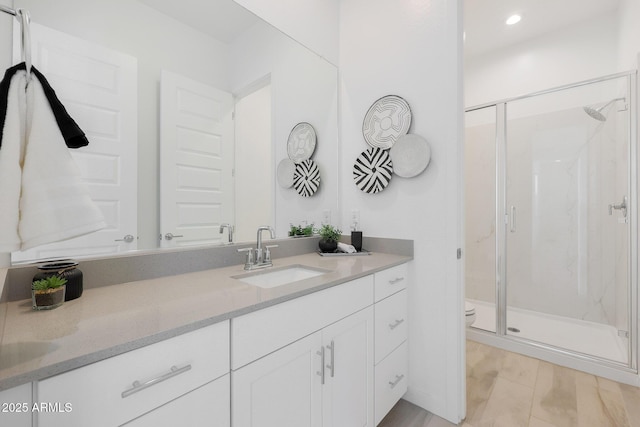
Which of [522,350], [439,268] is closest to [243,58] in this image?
[439,268]

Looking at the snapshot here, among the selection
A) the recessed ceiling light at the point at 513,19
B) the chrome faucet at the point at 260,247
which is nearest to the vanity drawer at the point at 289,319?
the chrome faucet at the point at 260,247

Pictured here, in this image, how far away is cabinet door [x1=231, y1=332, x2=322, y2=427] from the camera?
0.80 metres

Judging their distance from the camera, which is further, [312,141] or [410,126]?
[312,141]

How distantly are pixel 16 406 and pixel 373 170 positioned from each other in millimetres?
1709

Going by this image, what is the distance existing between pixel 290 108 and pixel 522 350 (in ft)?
8.33

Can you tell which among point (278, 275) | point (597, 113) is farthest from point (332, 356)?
point (597, 113)

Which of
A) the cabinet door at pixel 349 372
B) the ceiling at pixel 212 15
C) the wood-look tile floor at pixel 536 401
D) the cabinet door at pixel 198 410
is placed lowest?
the wood-look tile floor at pixel 536 401

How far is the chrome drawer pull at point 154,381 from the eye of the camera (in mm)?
594

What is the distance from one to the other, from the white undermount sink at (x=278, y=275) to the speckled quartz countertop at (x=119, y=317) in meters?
0.13

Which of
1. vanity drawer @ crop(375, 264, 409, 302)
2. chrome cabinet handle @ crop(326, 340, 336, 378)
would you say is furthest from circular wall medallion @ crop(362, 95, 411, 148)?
chrome cabinet handle @ crop(326, 340, 336, 378)

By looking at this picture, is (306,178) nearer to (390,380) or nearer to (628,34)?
(390,380)

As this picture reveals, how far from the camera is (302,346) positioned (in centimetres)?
98

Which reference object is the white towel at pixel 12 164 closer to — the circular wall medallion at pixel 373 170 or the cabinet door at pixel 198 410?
the cabinet door at pixel 198 410

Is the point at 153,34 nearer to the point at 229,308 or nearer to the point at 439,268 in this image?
the point at 229,308
